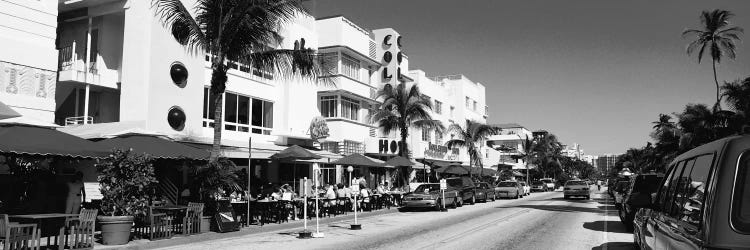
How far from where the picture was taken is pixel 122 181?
1268 cm

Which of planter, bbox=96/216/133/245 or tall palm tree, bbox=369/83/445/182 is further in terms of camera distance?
tall palm tree, bbox=369/83/445/182

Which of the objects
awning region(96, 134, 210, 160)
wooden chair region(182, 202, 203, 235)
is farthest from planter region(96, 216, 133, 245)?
wooden chair region(182, 202, 203, 235)

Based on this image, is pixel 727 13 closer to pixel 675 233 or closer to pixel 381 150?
pixel 381 150

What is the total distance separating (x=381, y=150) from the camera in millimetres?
35750

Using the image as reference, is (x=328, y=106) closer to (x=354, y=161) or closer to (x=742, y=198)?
(x=354, y=161)

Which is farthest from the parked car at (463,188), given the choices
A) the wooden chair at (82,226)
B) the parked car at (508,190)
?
Answer: the wooden chair at (82,226)

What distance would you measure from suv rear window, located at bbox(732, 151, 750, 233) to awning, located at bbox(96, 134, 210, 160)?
13.2m

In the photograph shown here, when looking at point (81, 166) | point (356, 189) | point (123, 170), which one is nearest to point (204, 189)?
point (123, 170)

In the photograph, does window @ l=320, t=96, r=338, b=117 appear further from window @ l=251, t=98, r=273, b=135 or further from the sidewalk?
the sidewalk

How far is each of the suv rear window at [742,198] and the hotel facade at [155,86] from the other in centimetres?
1522

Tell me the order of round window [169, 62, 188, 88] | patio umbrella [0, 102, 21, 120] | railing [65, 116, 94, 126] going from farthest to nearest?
round window [169, 62, 188, 88] → railing [65, 116, 94, 126] → patio umbrella [0, 102, 21, 120]

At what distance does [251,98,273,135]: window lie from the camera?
90.1 feet

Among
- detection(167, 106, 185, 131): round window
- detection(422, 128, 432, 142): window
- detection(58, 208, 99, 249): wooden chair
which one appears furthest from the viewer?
detection(422, 128, 432, 142): window

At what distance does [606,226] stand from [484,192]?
1815cm
